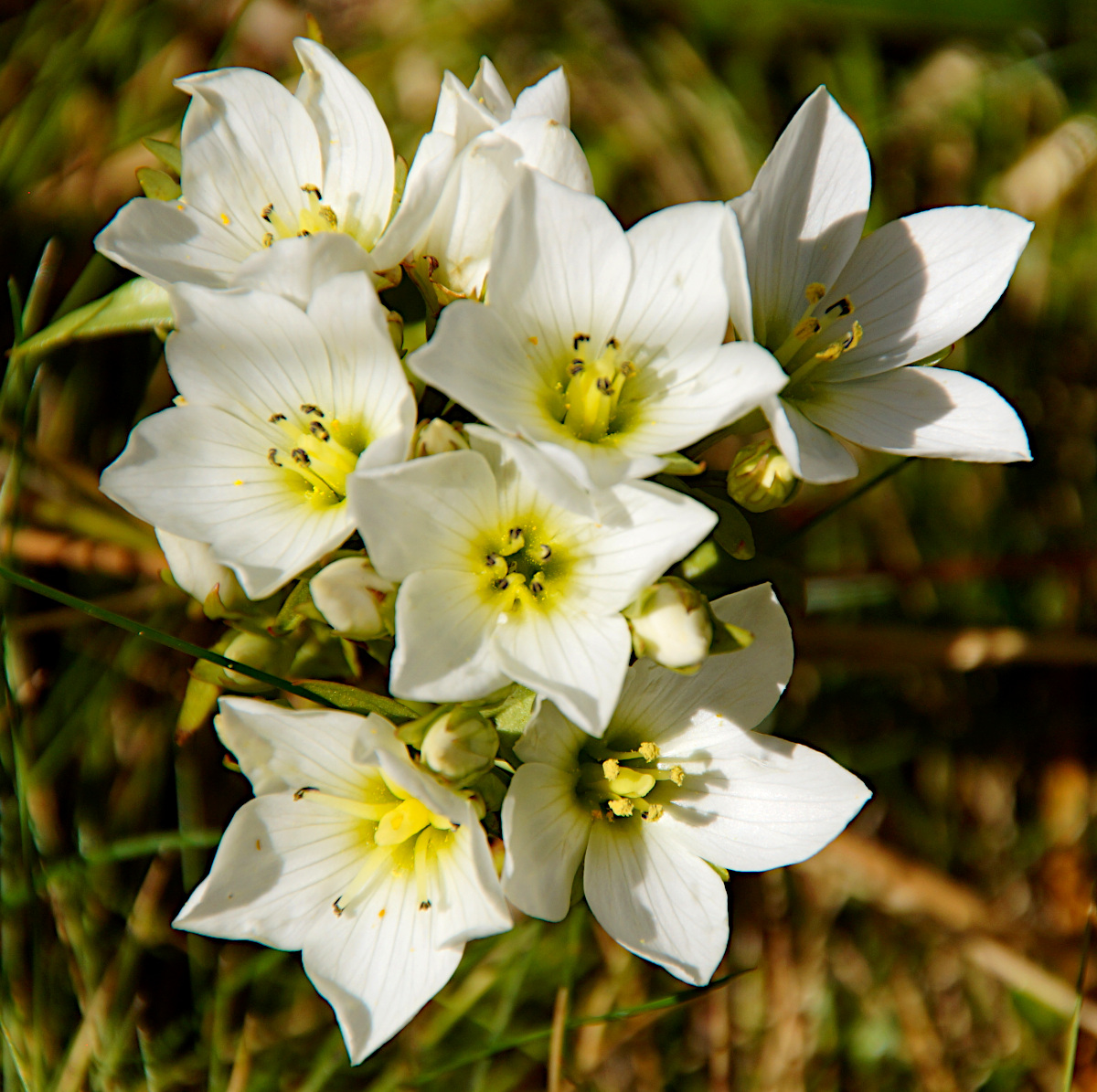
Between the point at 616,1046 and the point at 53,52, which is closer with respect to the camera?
the point at 616,1046

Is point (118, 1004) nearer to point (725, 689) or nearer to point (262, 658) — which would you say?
point (262, 658)

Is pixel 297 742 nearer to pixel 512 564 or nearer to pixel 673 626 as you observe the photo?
pixel 512 564

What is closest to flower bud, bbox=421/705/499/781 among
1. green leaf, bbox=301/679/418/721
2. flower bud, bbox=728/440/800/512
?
green leaf, bbox=301/679/418/721

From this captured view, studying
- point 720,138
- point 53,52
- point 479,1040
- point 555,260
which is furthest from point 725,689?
point 53,52

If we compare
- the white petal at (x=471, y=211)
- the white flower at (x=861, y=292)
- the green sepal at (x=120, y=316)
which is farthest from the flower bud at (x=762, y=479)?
the green sepal at (x=120, y=316)

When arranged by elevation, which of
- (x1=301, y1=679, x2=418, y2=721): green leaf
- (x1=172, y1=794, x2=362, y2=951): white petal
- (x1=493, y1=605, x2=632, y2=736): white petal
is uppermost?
(x1=493, y1=605, x2=632, y2=736): white petal

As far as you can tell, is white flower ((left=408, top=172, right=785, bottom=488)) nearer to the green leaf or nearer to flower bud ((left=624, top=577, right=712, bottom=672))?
flower bud ((left=624, top=577, right=712, bottom=672))
